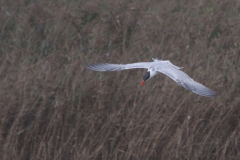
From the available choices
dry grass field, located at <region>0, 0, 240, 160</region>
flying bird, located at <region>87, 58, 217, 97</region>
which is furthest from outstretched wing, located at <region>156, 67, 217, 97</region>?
Answer: dry grass field, located at <region>0, 0, 240, 160</region>

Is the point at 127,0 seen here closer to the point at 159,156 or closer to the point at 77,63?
the point at 77,63

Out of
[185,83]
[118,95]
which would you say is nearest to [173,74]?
[185,83]

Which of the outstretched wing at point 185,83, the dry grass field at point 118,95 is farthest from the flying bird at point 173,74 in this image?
the dry grass field at point 118,95

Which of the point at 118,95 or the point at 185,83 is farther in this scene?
the point at 118,95

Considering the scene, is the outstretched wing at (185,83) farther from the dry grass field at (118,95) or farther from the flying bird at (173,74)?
the dry grass field at (118,95)

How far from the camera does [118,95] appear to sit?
549 centimetres

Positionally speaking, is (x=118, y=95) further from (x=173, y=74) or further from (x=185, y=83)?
(x=185, y=83)

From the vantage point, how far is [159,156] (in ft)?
15.7

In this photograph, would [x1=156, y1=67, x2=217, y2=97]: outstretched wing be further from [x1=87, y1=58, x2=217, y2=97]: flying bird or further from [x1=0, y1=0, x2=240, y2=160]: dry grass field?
[x1=0, y1=0, x2=240, y2=160]: dry grass field

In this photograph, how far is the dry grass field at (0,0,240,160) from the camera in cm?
484

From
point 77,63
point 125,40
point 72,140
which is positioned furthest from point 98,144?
point 125,40

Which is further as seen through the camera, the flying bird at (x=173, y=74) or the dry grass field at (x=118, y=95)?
the dry grass field at (x=118, y=95)

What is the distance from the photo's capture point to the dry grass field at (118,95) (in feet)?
15.9

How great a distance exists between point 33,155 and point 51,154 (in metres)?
0.22
